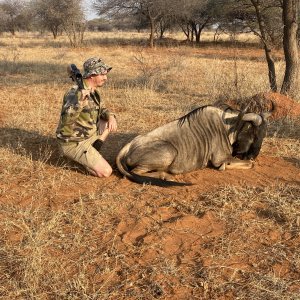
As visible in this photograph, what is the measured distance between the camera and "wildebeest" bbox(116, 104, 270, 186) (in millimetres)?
4852

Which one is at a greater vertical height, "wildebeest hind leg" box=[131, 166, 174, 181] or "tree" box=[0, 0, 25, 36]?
"tree" box=[0, 0, 25, 36]

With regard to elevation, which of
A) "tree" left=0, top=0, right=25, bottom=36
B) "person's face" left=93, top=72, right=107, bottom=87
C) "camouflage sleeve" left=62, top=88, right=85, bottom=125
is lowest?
"camouflage sleeve" left=62, top=88, right=85, bottom=125

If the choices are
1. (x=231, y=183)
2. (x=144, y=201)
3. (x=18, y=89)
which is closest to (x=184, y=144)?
(x=231, y=183)

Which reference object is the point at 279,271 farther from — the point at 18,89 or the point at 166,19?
the point at 166,19

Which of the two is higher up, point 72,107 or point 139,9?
point 139,9

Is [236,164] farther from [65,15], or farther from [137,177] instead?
[65,15]

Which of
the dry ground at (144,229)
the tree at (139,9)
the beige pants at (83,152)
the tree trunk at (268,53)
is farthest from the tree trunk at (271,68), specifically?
the tree at (139,9)

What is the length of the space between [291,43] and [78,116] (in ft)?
18.8

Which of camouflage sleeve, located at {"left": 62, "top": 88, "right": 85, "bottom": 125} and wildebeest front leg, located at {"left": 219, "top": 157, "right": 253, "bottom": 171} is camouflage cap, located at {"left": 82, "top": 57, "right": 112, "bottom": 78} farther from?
wildebeest front leg, located at {"left": 219, "top": 157, "right": 253, "bottom": 171}

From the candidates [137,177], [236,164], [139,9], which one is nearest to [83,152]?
[137,177]

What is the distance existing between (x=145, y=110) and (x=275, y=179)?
A: 12.8 ft

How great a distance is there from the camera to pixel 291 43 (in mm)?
8578

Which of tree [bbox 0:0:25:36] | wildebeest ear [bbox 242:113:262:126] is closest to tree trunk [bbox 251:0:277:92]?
wildebeest ear [bbox 242:113:262:126]

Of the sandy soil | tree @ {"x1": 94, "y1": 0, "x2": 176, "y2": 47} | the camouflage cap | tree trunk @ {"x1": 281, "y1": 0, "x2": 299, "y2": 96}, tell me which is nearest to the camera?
the sandy soil
